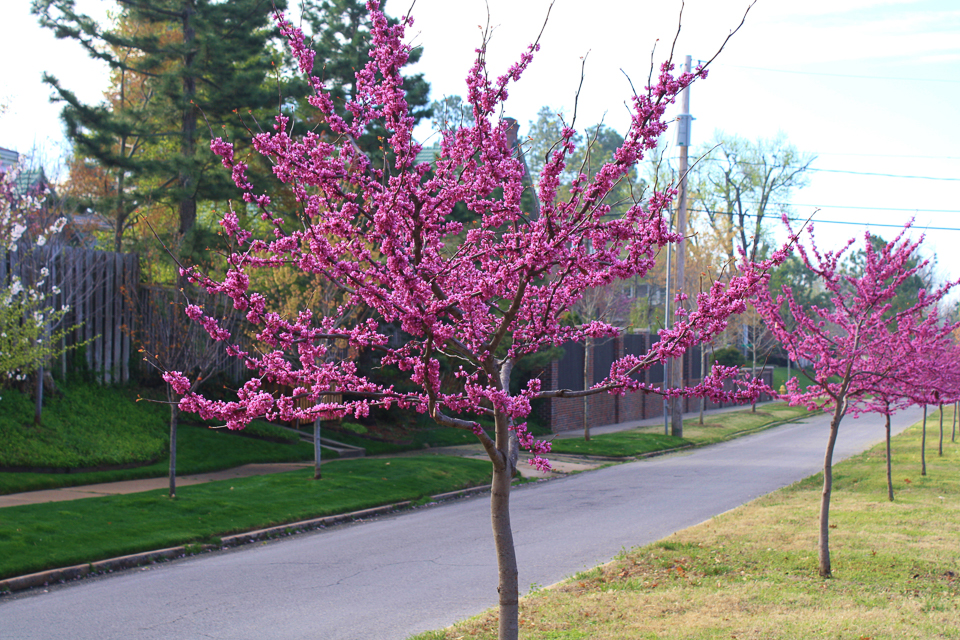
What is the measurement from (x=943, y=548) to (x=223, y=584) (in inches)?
350

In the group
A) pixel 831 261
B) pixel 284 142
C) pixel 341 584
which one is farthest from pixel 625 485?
pixel 284 142

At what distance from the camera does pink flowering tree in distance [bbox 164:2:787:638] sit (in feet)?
14.7

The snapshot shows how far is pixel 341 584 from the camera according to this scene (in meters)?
9.51

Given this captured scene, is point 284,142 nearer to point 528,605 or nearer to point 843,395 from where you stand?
point 528,605

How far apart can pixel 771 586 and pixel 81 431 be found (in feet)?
47.2

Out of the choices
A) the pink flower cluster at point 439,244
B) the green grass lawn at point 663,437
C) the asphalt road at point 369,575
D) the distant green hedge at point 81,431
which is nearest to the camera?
the pink flower cluster at point 439,244

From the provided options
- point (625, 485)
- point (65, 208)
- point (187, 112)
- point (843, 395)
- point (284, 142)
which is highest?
point (187, 112)

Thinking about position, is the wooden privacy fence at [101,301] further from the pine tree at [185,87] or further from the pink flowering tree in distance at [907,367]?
the pink flowering tree in distance at [907,367]

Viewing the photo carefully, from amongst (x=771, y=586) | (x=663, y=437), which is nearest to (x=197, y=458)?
(x=771, y=586)

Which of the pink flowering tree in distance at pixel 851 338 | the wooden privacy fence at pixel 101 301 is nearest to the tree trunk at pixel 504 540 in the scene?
the pink flowering tree in distance at pixel 851 338

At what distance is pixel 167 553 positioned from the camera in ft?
36.3

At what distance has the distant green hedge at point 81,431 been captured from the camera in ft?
50.7

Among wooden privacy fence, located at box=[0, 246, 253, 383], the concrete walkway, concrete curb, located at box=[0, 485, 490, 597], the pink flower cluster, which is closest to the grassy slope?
the concrete walkway

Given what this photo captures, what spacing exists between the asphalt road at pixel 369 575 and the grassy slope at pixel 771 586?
77 cm
